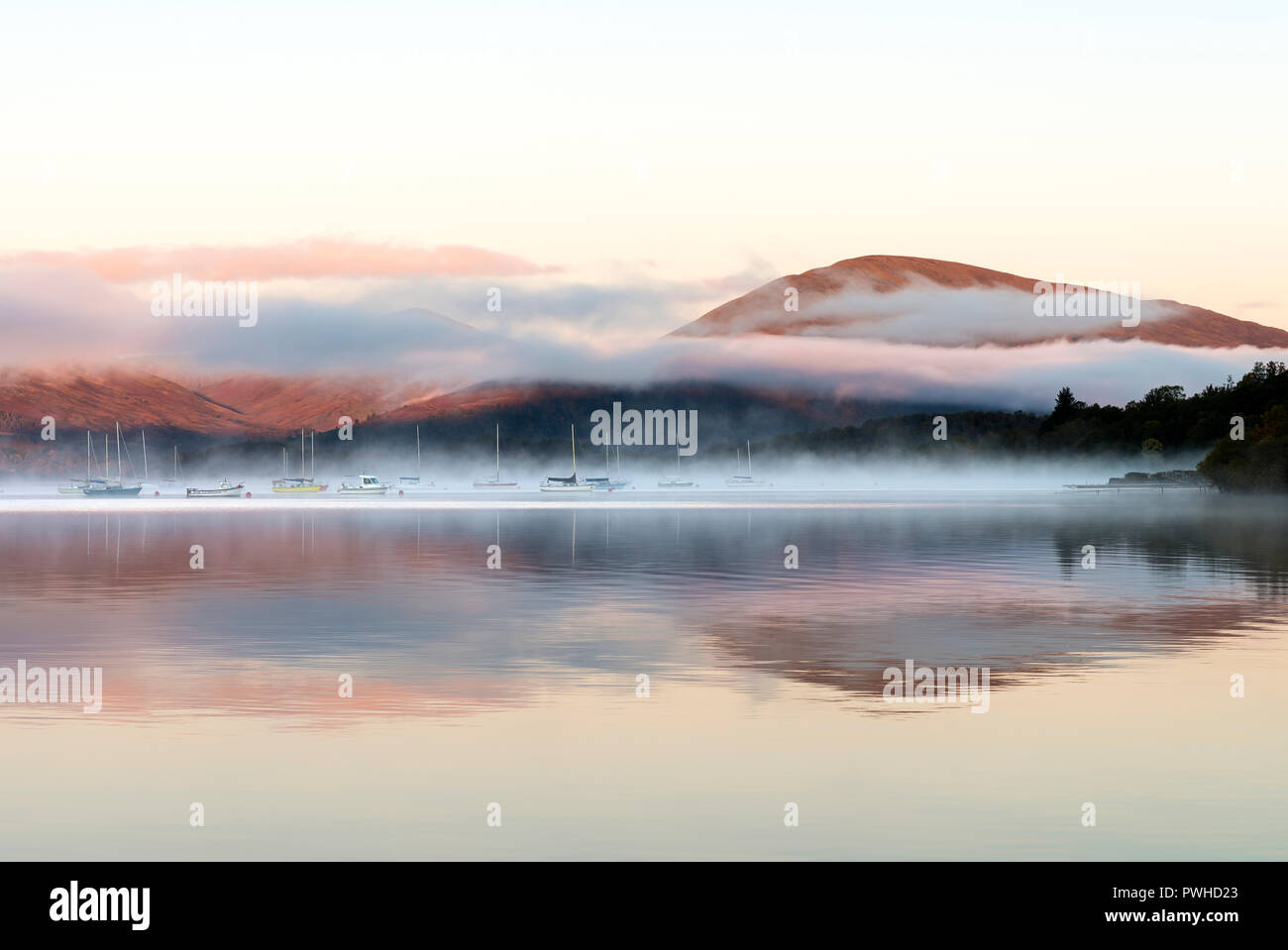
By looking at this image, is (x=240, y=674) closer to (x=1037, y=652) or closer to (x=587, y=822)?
(x=587, y=822)

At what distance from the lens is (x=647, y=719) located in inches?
906

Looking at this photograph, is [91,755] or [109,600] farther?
[109,600]

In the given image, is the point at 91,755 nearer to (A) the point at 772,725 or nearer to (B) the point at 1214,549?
(A) the point at 772,725

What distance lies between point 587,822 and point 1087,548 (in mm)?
47411

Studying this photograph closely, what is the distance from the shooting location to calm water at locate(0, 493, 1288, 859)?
16.6 meters

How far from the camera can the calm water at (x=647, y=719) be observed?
653 inches

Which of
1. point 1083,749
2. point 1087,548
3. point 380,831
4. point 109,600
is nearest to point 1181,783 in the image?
point 1083,749

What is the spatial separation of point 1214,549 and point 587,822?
55236mm

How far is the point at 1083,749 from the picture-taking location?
20.8 meters
